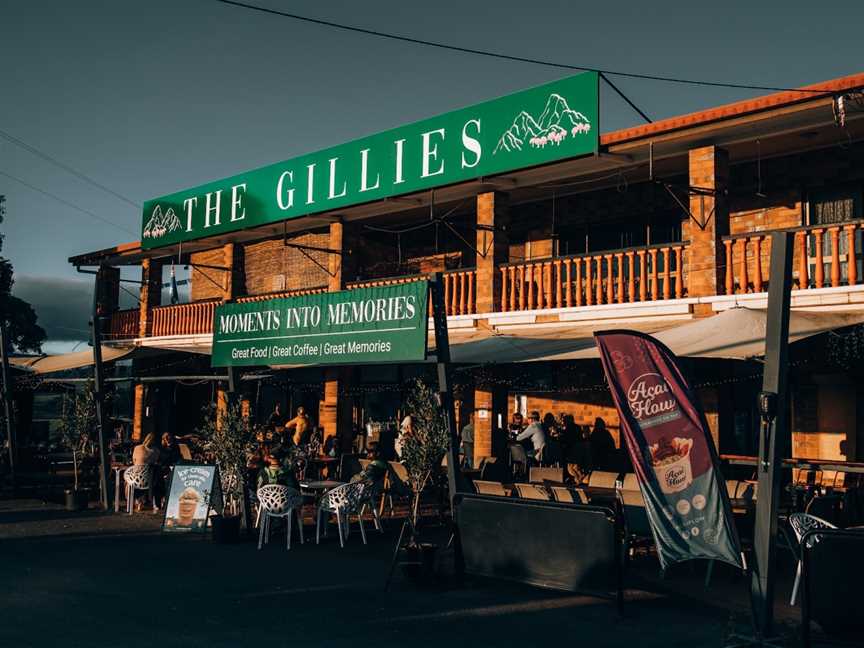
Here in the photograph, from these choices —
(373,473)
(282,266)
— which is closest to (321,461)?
(373,473)

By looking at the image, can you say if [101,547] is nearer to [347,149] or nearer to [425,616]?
[425,616]

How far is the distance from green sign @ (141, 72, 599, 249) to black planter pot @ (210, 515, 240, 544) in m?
7.60

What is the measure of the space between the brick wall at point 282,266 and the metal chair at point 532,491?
11.9 m

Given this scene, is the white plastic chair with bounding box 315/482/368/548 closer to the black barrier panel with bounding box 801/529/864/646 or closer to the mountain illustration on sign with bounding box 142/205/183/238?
the black barrier panel with bounding box 801/529/864/646

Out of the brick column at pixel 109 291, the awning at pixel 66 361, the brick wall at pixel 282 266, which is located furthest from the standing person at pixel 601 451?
the brick column at pixel 109 291

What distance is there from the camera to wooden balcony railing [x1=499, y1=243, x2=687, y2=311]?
13.9m

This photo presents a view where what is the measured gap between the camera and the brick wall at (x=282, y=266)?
2176 centimetres

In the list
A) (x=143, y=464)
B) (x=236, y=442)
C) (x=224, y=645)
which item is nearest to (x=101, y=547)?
(x=236, y=442)

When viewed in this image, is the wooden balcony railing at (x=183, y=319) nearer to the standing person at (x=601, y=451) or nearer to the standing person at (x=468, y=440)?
the standing person at (x=468, y=440)

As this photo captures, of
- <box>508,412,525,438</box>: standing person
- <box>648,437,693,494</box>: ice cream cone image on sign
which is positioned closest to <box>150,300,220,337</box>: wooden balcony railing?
<box>508,412,525,438</box>: standing person

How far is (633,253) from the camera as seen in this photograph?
1405 cm

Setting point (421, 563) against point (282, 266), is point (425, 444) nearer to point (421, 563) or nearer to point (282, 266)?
point (421, 563)

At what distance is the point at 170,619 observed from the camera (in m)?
7.02

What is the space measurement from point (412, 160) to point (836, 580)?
1200 centimetres
